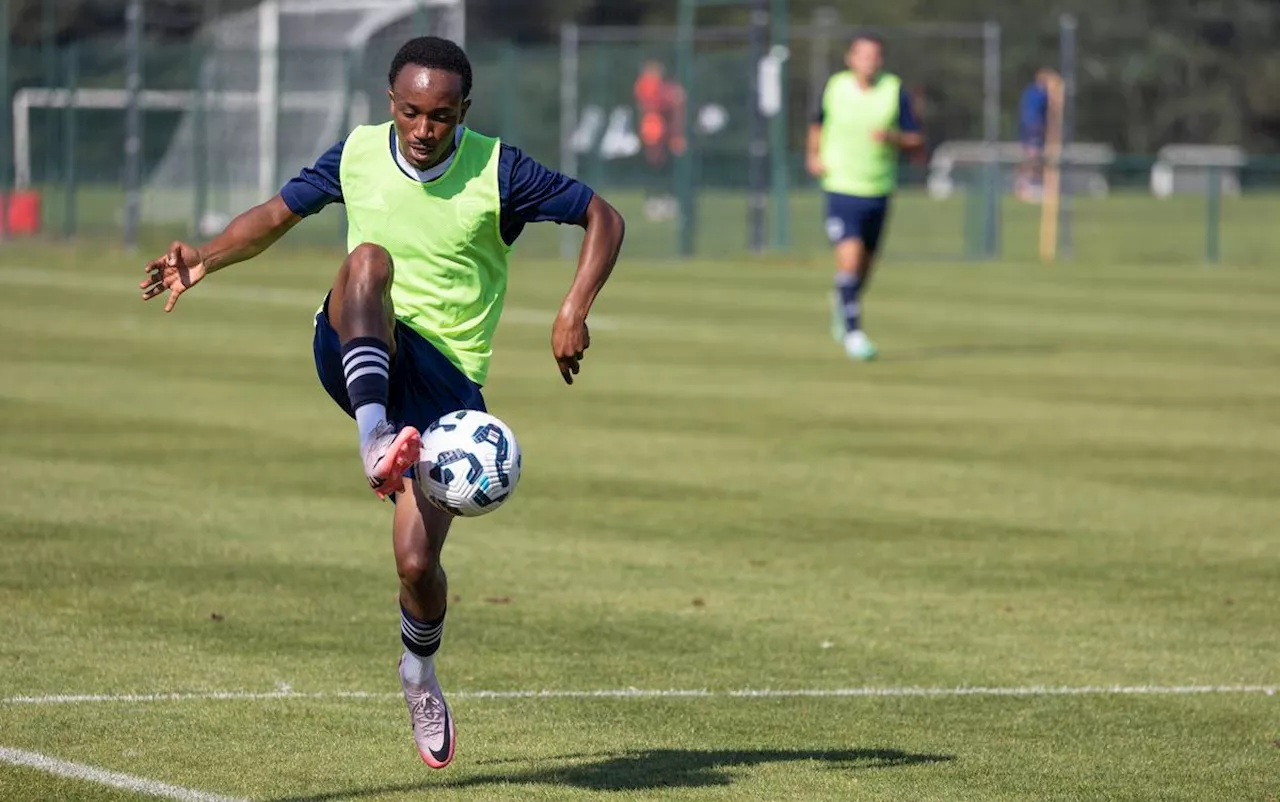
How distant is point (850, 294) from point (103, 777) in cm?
1416

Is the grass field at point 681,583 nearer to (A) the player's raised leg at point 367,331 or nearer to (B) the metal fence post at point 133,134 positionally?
(A) the player's raised leg at point 367,331

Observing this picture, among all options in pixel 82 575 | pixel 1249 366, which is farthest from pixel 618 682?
pixel 1249 366

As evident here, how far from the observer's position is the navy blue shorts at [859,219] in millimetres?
20484

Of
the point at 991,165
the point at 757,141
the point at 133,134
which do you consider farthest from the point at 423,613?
the point at 991,165

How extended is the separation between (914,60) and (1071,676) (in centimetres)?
3529

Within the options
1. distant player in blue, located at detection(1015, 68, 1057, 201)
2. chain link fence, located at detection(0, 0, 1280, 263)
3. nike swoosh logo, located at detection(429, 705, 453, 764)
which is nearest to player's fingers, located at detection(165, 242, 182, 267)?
nike swoosh logo, located at detection(429, 705, 453, 764)

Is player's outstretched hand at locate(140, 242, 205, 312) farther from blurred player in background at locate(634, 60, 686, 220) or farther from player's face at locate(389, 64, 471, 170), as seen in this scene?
blurred player in background at locate(634, 60, 686, 220)

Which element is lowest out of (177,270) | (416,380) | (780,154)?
(780,154)

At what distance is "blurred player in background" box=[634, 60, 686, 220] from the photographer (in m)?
36.5

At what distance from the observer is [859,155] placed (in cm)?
2059

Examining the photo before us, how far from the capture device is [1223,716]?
24.4 feet

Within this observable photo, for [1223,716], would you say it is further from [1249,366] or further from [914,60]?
[914,60]

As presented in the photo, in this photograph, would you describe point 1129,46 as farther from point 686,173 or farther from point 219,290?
point 219,290

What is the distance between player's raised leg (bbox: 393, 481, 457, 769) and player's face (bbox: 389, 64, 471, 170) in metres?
0.95
